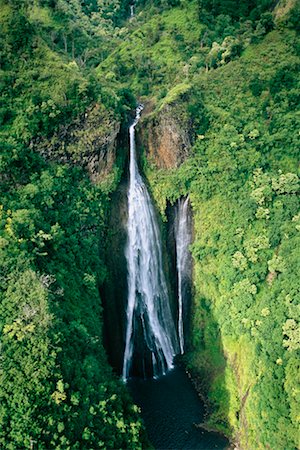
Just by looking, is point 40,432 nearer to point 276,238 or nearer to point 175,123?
point 276,238

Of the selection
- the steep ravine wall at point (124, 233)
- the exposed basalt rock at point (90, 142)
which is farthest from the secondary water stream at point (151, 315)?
the exposed basalt rock at point (90, 142)

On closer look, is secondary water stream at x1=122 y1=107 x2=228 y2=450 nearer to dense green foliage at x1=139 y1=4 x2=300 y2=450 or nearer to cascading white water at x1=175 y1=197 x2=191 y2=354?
cascading white water at x1=175 y1=197 x2=191 y2=354

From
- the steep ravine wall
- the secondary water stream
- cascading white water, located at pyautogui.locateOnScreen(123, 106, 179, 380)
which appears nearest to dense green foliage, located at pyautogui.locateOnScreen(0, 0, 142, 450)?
the steep ravine wall

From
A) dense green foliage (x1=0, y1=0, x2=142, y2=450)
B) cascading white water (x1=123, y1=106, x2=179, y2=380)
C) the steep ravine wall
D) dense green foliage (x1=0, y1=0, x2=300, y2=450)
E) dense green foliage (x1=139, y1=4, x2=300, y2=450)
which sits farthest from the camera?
cascading white water (x1=123, y1=106, x2=179, y2=380)

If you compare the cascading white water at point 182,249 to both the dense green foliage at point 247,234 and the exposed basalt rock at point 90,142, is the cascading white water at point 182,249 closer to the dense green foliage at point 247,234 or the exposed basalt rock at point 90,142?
the dense green foliage at point 247,234

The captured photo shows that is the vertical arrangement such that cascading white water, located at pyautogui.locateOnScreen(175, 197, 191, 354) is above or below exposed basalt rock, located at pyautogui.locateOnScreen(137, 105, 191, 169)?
below

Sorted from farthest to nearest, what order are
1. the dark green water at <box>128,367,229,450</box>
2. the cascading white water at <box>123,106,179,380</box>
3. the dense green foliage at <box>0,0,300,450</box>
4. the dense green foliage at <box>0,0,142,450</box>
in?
the cascading white water at <box>123,106,179,380</box> < the dark green water at <box>128,367,229,450</box> < the dense green foliage at <box>0,0,300,450</box> < the dense green foliage at <box>0,0,142,450</box>
